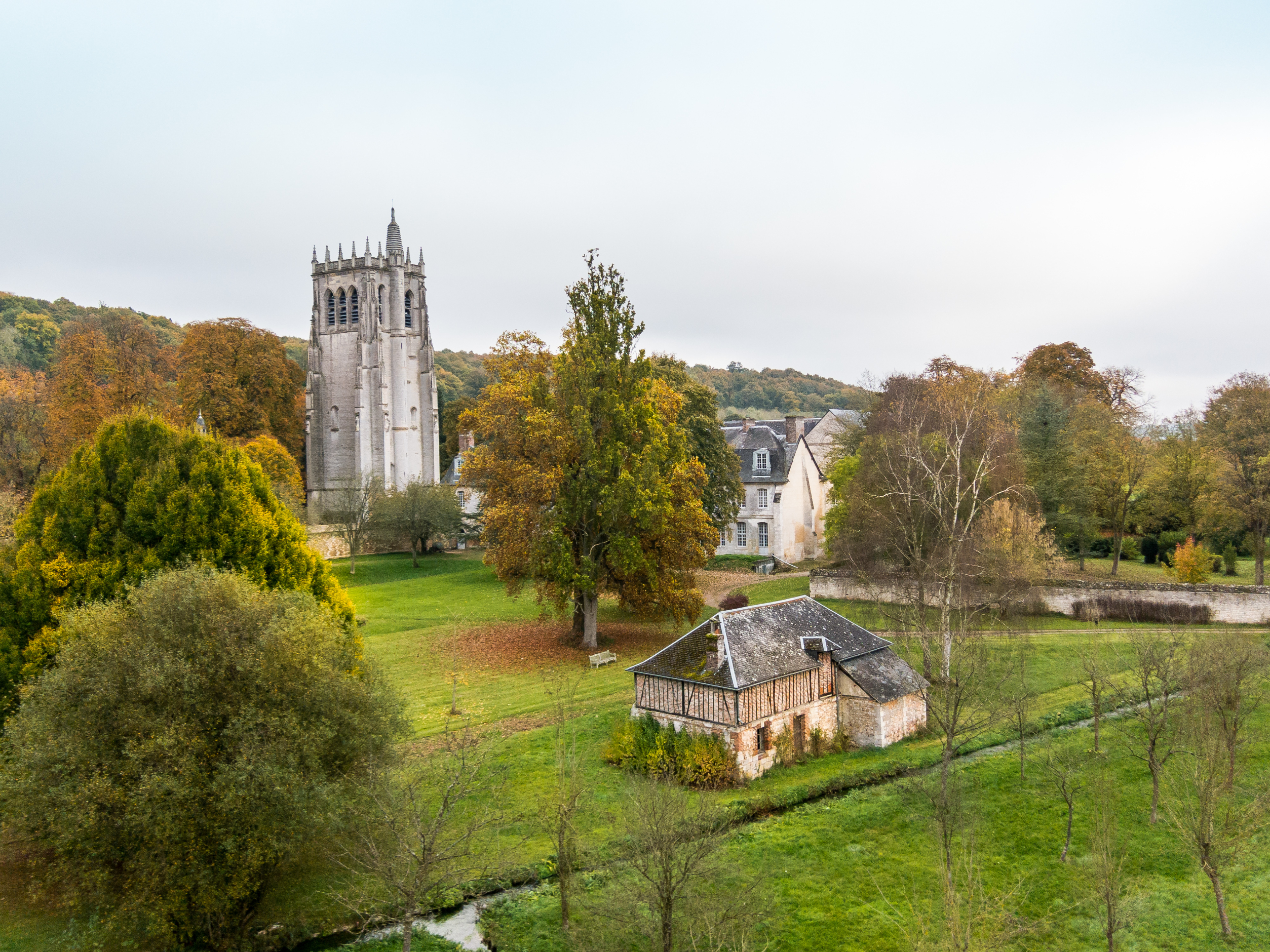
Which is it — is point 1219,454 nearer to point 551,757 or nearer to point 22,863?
point 551,757

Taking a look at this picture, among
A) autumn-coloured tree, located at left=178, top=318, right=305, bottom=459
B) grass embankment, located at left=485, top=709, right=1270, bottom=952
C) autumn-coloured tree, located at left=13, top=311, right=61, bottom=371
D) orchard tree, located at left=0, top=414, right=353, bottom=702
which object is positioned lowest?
grass embankment, located at left=485, top=709, right=1270, bottom=952

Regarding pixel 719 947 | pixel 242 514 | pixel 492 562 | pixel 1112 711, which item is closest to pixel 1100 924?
pixel 719 947

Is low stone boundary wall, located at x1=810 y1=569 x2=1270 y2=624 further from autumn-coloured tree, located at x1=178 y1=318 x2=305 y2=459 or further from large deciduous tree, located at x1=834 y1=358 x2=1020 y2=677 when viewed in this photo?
autumn-coloured tree, located at x1=178 y1=318 x2=305 y2=459

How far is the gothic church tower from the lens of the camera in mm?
57438

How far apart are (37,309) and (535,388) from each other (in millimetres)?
76620

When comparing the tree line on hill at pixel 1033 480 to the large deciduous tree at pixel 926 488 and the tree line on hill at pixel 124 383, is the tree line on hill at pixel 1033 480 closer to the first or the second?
the large deciduous tree at pixel 926 488

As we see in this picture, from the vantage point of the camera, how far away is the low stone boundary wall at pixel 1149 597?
1153 inches

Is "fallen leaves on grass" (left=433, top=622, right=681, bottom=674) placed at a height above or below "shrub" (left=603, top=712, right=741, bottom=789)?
above

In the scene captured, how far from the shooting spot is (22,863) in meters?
14.3

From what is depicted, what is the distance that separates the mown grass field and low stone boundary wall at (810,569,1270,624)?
102cm

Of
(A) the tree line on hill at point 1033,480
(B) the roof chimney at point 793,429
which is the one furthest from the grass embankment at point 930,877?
(B) the roof chimney at point 793,429

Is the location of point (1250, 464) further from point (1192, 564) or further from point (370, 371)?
point (370, 371)

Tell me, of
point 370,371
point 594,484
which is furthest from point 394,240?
point 594,484

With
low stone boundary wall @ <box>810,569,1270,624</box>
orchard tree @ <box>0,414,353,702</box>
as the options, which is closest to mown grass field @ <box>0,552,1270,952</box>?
low stone boundary wall @ <box>810,569,1270,624</box>
